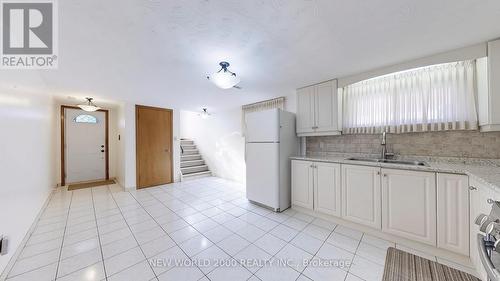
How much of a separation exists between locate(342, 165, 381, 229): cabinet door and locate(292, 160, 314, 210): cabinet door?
48 cm

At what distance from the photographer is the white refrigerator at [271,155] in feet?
9.30

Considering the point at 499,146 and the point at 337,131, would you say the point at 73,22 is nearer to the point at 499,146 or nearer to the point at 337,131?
the point at 337,131

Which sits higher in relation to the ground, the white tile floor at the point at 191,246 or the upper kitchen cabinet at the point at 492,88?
the upper kitchen cabinet at the point at 492,88

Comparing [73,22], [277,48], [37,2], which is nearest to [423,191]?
[277,48]

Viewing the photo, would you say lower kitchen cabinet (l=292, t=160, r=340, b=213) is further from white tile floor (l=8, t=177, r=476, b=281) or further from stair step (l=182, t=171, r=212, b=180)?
stair step (l=182, t=171, r=212, b=180)

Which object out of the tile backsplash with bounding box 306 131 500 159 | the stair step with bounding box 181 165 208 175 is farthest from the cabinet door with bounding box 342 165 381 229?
the stair step with bounding box 181 165 208 175

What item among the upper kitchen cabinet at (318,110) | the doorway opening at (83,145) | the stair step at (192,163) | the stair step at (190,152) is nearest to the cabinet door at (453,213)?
the upper kitchen cabinet at (318,110)

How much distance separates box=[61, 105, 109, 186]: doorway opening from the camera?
4.61m

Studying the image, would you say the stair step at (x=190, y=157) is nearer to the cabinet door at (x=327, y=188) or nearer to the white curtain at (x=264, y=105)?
the white curtain at (x=264, y=105)

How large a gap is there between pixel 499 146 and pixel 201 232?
11.5 feet

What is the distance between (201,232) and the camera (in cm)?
223

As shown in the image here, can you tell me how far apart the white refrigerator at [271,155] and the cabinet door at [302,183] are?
0.46ft

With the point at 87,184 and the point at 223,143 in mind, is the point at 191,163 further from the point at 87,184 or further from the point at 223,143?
the point at 87,184

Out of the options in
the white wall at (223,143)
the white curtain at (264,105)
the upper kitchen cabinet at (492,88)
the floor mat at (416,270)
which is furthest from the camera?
the white wall at (223,143)
